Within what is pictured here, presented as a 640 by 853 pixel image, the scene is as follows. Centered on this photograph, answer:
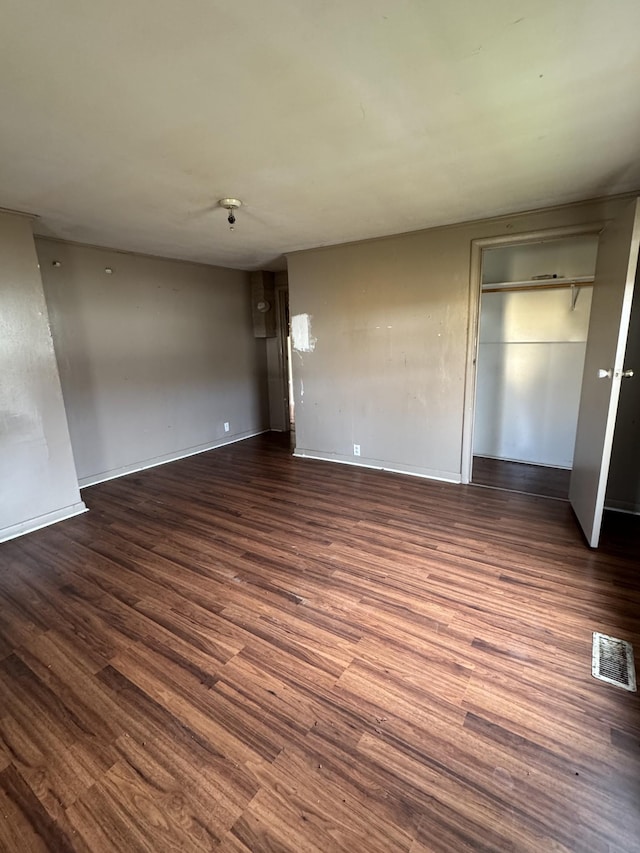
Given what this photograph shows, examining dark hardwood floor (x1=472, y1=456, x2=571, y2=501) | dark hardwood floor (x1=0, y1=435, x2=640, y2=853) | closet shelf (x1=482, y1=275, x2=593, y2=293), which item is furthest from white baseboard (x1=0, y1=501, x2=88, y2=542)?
closet shelf (x1=482, y1=275, x2=593, y2=293)

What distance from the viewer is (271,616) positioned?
2.01m

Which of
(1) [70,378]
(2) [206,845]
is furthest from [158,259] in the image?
(2) [206,845]

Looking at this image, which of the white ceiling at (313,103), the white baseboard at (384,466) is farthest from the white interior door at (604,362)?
the white baseboard at (384,466)

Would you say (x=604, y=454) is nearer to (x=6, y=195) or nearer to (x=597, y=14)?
(x=597, y=14)

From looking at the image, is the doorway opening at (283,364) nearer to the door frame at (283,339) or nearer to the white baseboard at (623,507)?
the door frame at (283,339)

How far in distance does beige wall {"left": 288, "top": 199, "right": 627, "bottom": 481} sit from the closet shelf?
3.14 feet

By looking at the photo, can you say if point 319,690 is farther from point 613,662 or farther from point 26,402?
point 26,402

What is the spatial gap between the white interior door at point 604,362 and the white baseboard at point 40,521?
3.98 metres

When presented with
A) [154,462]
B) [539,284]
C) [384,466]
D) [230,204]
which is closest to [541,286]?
[539,284]

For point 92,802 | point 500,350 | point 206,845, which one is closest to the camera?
point 206,845

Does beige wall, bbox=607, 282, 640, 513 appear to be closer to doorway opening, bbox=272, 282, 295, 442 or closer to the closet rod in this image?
the closet rod

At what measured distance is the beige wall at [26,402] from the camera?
9.11 ft

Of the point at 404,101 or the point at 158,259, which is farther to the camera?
the point at 158,259

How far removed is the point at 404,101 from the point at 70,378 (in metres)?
3.66
